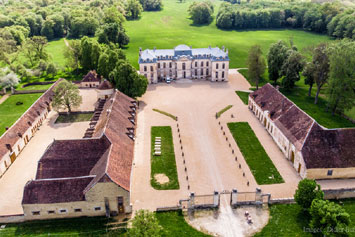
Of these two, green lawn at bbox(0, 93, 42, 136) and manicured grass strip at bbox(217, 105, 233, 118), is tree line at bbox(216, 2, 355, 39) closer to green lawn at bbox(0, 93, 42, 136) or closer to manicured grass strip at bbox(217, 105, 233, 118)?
manicured grass strip at bbox(217, 105, 233, 118)

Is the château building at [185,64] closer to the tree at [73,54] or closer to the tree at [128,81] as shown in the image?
the tree at [128,81]

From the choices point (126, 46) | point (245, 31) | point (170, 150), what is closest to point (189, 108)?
point (170, 150)

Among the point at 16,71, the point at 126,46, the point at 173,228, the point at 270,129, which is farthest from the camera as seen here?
the point at 126,46

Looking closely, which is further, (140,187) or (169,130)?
(169,130)

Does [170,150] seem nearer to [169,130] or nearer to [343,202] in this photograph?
[169,130]

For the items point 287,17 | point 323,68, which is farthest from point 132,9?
point 323,68

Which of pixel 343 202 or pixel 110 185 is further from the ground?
pixel 110 185
